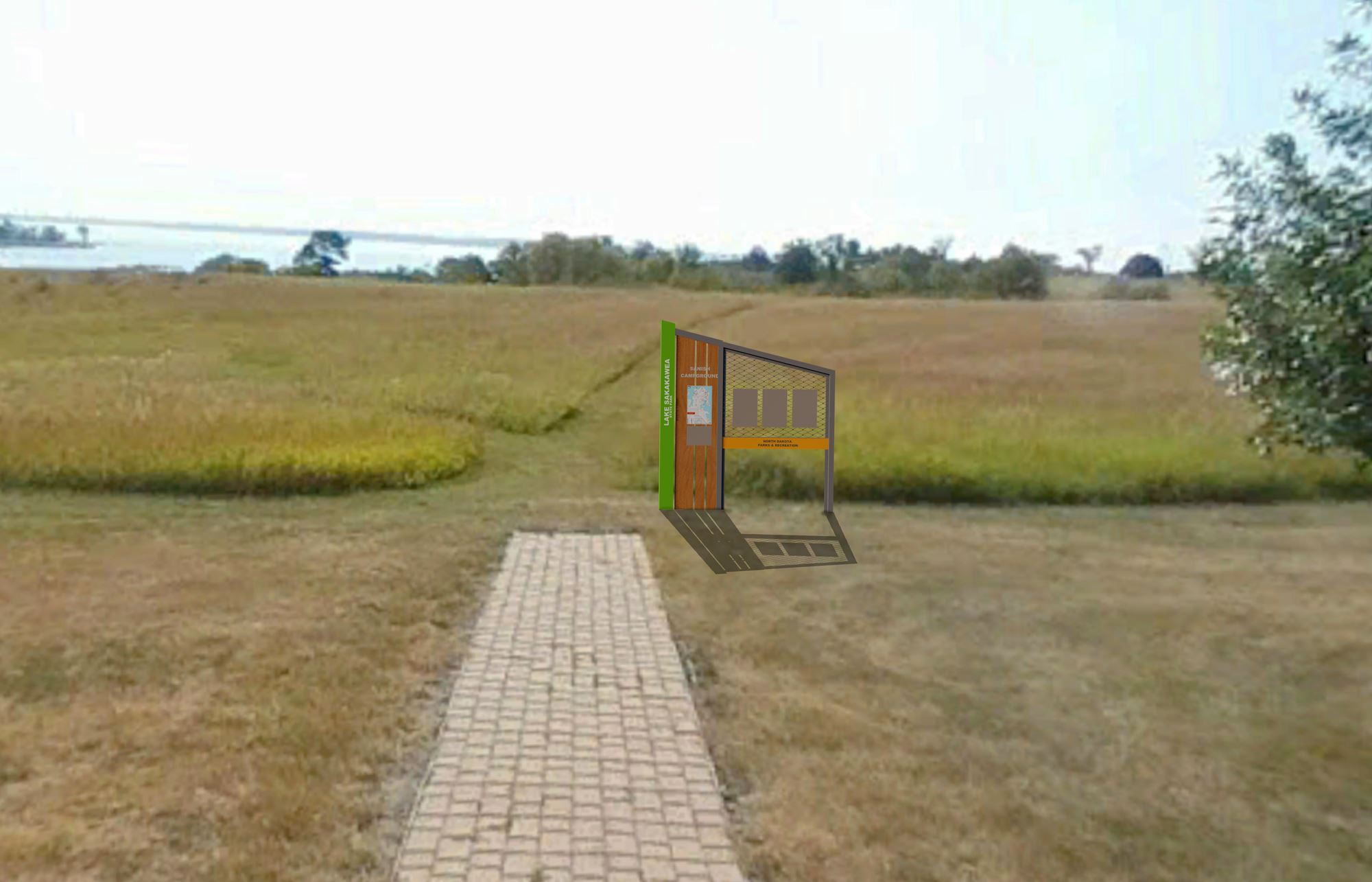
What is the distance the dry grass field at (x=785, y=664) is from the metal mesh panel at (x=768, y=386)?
2.83 ft

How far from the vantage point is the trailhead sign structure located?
8617 mm

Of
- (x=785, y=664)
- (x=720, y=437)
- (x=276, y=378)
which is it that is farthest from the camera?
(x=276, y=378)

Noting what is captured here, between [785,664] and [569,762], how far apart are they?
5.62 feet

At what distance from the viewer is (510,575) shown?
22.5 ft

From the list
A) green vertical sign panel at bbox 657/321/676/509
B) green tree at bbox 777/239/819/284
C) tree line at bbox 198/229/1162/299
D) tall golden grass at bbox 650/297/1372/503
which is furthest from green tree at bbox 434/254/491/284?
green vertical sign panel at bbox 657/321/676/509

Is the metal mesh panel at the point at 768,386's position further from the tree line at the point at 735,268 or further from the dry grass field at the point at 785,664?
the tree line at the point at 735,268

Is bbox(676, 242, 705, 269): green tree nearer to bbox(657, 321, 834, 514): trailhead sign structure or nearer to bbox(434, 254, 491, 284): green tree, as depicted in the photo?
bbox(434, 254, 491, 284): green tree

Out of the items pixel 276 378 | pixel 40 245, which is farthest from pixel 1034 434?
pixel 40 245

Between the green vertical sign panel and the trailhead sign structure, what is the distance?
0.01 m

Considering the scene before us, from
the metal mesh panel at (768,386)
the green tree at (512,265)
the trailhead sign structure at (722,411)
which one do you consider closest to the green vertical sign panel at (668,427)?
the trailhead sign structure at (722,411)

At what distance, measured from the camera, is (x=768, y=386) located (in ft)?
29.2

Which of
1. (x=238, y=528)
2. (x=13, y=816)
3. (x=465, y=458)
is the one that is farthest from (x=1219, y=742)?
(x=465, y=458)

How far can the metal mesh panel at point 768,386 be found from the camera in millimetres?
8680

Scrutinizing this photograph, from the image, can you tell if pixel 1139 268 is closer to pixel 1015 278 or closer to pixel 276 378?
pixel 1015 278
